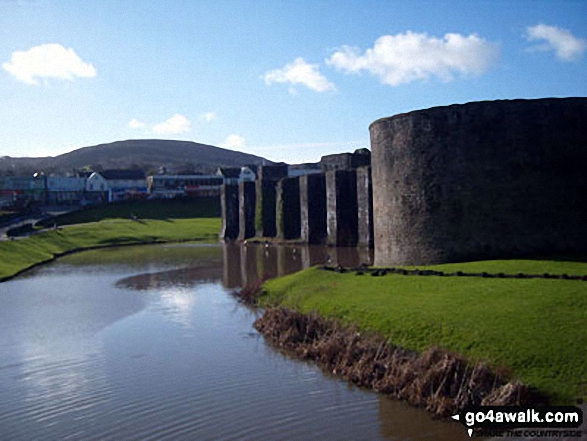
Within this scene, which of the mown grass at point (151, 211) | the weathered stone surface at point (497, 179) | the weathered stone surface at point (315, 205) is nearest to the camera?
the weathered stone surface at point (497, 179)

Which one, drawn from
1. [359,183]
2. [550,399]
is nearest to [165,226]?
[359,183]

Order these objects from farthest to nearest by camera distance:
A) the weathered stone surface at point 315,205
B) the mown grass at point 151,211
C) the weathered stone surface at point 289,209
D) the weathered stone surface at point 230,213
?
the mown grass at point 151,211 < the weathered stone surface at point 230,213 < the weathered stone surface at point 289,209 < the weathered stone surface at point 315,205

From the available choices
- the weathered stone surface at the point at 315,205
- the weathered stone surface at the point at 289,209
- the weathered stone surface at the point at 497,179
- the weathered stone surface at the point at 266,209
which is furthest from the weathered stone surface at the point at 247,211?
the weathered stone surface at the point at 497,179

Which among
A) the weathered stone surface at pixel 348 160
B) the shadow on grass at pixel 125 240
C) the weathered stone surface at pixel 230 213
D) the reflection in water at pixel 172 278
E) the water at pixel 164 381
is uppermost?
the weathered stone surface at pixel 348 160

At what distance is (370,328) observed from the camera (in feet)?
44.3

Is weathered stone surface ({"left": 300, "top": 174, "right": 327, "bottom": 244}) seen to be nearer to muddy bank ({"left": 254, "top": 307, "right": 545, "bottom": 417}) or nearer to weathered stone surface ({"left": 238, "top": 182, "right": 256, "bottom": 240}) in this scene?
weathered stone surface ({"left": 238, "top": 182, "right": 256, "bottom": 240})

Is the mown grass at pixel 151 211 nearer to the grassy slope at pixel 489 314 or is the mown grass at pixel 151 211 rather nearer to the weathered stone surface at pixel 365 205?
the weathered stone surface at pixel 365 205

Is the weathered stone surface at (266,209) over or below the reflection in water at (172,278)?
over

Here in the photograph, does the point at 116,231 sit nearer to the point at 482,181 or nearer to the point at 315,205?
the point at 315,205

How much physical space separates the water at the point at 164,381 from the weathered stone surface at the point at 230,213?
27406 mm

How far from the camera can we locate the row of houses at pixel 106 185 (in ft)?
312

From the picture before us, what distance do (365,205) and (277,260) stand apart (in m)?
5.54

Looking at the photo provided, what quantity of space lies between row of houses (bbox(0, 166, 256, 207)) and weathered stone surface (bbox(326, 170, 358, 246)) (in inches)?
2212

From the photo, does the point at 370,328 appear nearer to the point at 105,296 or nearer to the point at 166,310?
the point at 166,310
